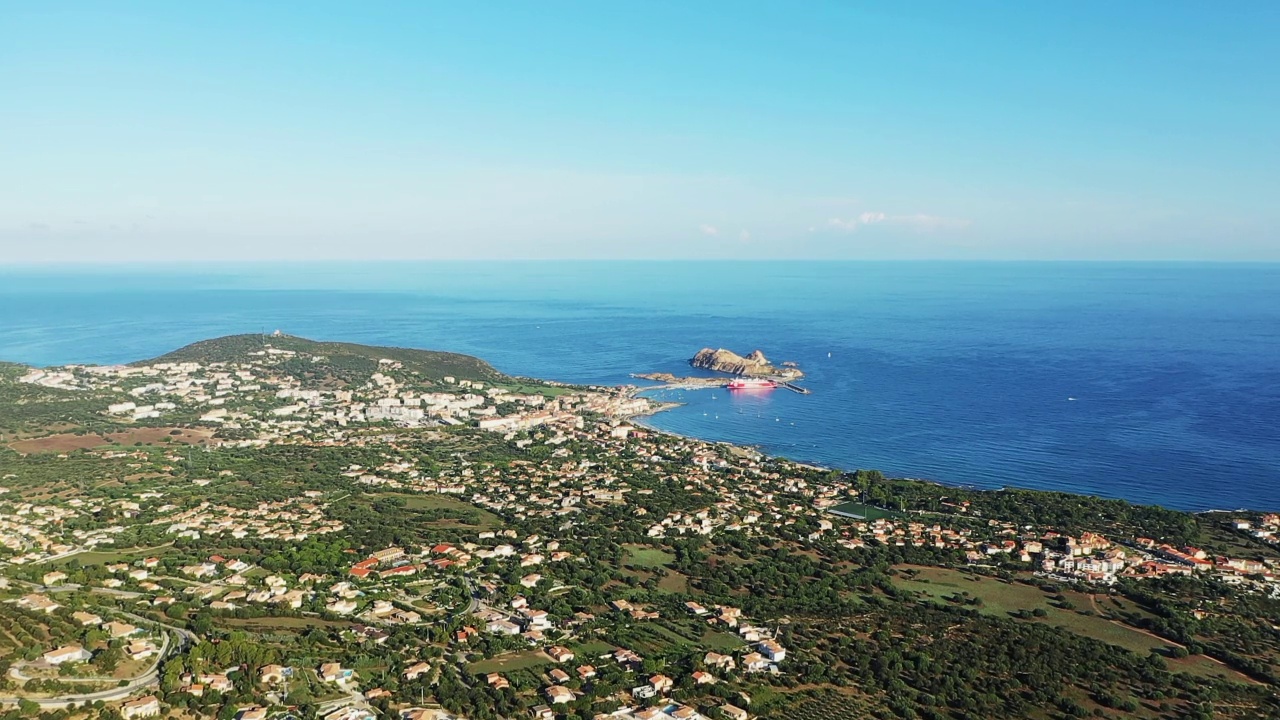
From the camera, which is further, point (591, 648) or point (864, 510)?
point (864, 510)

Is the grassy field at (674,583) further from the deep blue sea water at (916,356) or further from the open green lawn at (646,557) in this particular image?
the deep blue sea water at (916,356)

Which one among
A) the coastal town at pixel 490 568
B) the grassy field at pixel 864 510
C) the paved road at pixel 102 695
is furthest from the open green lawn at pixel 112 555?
the grassy field at pixel 864 510

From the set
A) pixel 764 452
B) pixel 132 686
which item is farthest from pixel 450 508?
pixel 764 452

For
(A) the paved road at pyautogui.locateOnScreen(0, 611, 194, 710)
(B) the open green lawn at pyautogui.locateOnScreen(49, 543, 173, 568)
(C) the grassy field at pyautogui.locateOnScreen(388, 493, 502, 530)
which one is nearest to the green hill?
(C) the grassy field at pyautogui.locateOnScreen(388, 493, 502, 530)

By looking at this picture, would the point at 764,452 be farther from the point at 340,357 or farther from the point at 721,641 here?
the point at 340,357

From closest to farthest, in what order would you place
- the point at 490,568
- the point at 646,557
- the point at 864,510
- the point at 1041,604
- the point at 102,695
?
the point at 102,695
the point at 1041,604
the point at 490,568
the point at 646,557
the point at 864,510

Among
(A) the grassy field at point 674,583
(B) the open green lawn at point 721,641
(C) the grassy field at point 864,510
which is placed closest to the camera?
(B) the open green lawn at point 721,641

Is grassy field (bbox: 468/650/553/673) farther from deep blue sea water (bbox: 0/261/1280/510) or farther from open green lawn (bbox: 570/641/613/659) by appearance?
deep blue sea water (bbox: 0/261/1280/510)
